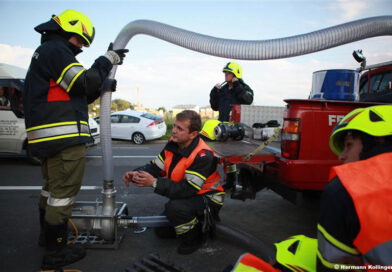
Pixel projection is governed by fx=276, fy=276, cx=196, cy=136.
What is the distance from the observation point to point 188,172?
245 centimetres

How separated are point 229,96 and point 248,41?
2.28m

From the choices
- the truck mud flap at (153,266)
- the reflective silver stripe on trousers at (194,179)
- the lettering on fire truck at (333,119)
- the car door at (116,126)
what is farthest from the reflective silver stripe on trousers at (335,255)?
the car door at (116,126)

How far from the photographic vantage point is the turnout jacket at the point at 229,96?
14.6 feet

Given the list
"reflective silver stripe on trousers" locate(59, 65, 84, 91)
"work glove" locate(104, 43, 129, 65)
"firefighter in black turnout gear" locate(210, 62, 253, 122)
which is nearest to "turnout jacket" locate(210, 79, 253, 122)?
"firefighter in black turnout gear" locate(210, 62, 253, 122)

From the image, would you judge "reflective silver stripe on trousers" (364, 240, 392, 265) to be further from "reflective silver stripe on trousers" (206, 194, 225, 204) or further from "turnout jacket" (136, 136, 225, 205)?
"reflective silver stripe on trousers" (206, 194, 225, 204)

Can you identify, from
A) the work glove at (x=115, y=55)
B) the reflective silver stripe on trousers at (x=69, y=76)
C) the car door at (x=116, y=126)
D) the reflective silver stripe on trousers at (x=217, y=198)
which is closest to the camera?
the reflective silver stripe on trousers at (x=69, y=76)

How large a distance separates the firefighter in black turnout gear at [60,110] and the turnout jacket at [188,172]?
2.45 feet

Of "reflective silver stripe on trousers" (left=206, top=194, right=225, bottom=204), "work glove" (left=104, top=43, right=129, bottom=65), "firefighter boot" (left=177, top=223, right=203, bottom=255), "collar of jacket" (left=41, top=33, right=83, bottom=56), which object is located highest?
"collar of jacket" (left=41, top=33, right=83, bottom=56)

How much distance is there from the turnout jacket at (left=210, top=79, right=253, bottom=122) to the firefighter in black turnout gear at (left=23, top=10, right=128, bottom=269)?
2548 millimetres

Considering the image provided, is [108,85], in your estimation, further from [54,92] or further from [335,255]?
[335,255]

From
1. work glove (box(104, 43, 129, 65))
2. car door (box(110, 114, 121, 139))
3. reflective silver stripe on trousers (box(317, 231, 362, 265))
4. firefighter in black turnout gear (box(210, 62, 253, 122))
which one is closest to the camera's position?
reflective silver stripe on trousers (box(317, 231, 362, 265))

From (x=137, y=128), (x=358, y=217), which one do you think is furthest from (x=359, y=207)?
(x=137, y=128)

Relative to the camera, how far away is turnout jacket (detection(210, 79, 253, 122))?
14.6 ft

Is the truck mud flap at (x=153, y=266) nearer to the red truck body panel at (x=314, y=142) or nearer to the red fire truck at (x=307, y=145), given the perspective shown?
the red fire truck at (x=307, y=145)
